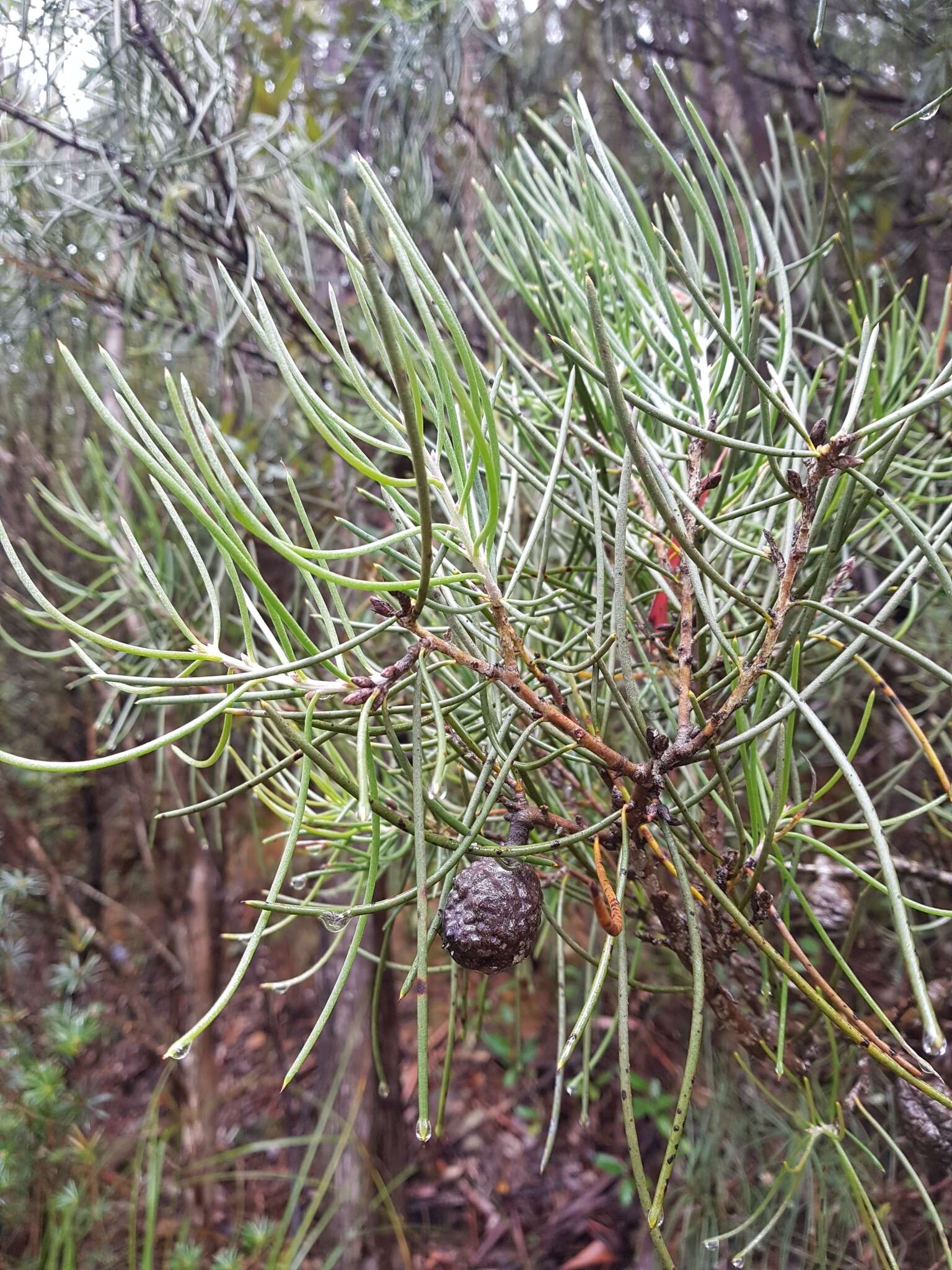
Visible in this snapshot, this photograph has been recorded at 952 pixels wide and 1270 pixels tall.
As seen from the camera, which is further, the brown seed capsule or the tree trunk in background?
the tree trunk in background

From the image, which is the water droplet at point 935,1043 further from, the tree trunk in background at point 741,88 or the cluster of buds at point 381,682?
the tree trunk in background at point 741,88

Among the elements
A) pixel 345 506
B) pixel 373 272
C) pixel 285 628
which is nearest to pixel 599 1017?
pixel 345 506

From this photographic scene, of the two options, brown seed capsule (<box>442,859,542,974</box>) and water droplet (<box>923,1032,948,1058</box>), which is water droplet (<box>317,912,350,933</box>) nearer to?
brown seed capsule (<box>442,859,542,974</box>)

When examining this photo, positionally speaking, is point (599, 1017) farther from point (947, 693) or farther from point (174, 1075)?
point (947, 693)

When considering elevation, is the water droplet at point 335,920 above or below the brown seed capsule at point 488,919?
above

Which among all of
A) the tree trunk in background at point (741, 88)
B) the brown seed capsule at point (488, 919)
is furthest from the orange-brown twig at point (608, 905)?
the tree trunk in background at point (741, 88)

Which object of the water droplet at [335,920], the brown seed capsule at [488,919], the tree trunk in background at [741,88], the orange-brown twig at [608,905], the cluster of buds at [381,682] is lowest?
the orange-brown twig at [608,905]

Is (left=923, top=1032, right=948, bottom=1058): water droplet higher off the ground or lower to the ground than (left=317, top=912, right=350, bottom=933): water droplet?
lower

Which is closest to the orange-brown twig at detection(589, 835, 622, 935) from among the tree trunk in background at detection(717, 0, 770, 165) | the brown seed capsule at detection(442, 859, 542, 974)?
the brown seed capsule at detection(442, 859, 542, 974)
